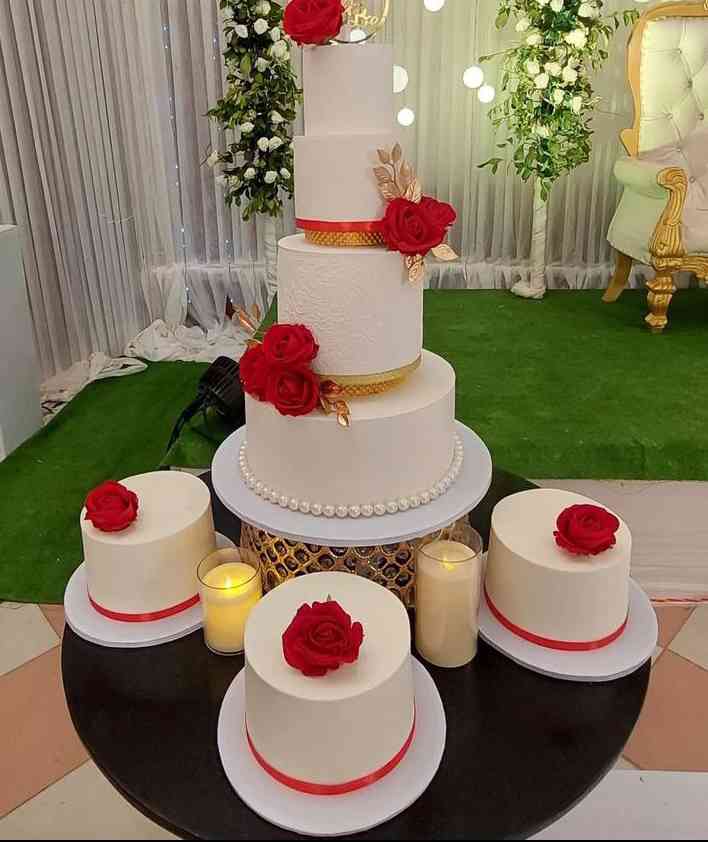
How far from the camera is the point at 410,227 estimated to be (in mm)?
1137

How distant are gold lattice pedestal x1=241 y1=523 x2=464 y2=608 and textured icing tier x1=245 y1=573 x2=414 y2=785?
9.3 inches

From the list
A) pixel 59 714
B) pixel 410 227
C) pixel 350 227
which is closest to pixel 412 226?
pixel 410 227

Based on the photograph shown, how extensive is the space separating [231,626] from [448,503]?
40 cm

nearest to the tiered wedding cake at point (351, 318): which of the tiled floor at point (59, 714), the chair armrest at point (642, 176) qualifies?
the tiled floor at point (59, 714)

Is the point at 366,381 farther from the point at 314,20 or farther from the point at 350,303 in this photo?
the point at 314,20

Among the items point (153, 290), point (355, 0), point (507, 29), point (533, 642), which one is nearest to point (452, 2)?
point (507, 29)

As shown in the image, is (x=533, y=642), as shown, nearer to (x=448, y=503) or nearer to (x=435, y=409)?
(x=448, y=503)

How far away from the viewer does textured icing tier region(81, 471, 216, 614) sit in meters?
1.21

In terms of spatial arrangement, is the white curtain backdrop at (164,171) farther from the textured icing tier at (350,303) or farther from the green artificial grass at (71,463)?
the textured icing tier at (350,303)

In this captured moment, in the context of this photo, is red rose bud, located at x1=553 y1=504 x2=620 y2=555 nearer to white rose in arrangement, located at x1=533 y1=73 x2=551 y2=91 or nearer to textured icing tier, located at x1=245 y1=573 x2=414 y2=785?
textured icing tier, located at x1=245 y1=573 x2=414 y2=785

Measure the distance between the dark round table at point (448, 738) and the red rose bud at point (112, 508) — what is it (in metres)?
0.20

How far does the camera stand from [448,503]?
4.16ft

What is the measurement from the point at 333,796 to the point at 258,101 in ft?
9.81

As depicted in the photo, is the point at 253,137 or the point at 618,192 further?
the point at 618,192
